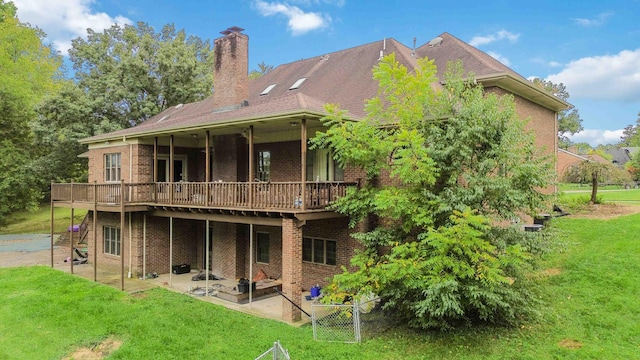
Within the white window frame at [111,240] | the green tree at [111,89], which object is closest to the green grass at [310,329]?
the white window frame at [111,240]

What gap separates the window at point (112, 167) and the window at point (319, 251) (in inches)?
381

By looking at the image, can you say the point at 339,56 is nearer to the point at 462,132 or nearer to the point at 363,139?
the point at 363,139

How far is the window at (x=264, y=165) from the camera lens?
15.5m

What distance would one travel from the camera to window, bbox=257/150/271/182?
15.5 metres

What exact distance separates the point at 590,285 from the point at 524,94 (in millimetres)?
6927

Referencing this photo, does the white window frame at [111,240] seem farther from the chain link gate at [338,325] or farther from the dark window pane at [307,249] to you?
the chain link gate at [338,325]

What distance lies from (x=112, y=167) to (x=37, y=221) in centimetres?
2383

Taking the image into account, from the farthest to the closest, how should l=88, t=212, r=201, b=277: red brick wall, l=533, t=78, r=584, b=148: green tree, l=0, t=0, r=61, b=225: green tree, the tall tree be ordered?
l=533, t=78, r=584, b=148: green tree, l=0, t=0, r=61, b=225: green tree, the tall tree, l=88, t=212, r=201, b=277: red brick wall

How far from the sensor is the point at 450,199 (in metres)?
9.07

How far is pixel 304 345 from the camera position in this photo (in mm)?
8945

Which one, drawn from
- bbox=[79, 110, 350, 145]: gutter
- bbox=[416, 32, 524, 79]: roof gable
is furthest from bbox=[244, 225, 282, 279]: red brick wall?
bbox=[416, 32, 524, 79]: roof gable

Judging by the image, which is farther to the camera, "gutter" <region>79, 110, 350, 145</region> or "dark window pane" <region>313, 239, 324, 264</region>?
"dark window pane" <region>313, 239, 324, 264</region>

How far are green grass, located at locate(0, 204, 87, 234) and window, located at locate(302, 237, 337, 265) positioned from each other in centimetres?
2631

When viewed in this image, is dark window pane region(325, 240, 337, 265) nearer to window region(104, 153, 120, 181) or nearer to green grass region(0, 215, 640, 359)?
green grass region(0, 215, 640, 359)
